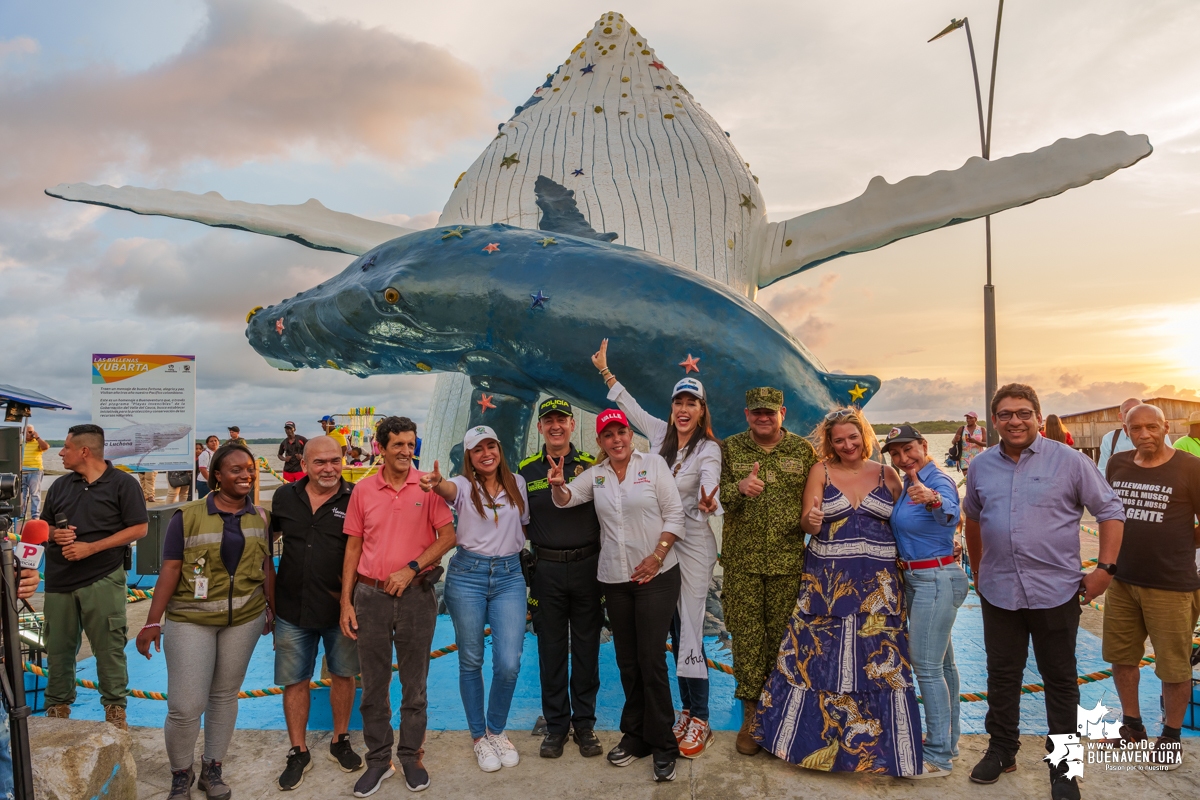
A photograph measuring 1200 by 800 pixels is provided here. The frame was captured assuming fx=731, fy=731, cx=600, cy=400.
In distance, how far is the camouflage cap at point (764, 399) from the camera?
405 centimetres

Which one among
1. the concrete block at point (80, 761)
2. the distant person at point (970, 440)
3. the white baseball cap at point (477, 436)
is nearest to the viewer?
the concrete block at point (80, 761)

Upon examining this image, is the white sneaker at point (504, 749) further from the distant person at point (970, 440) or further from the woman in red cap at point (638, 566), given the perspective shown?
the distant person at point (970, 440)

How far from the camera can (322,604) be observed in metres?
3.99

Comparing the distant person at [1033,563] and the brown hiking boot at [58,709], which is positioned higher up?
the distant person at [1033,563]

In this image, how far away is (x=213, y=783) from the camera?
3803 millimetres

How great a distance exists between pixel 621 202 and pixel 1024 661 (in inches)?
194

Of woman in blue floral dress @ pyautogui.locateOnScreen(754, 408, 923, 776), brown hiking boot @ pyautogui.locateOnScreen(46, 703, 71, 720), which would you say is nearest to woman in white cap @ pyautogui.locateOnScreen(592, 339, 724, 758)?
woman in blue floral dress @ pyautogui.locateOnScreen(754, 408, 923, 776)

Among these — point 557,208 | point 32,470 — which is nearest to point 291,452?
point 32,470

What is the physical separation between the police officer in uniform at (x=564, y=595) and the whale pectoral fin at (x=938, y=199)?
3645 mm

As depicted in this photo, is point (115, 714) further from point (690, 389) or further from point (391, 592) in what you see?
point (690, 389)

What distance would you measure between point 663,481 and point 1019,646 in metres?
2.07

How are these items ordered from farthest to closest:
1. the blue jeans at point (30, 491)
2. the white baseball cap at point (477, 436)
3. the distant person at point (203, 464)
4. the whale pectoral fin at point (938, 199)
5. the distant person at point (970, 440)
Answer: the distant person at point (203, 464)
the distant person at point (970, 440)
the blue jeans at point (30, 491)
the whale pectoral fin at point (938, 199)
the white baseball cap at point (477, 436)

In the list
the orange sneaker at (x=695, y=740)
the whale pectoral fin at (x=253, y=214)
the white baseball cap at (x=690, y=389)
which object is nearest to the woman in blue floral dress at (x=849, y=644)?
the orange sneaker at (x=695, y=740)

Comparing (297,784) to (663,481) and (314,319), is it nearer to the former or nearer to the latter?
(663,481)
